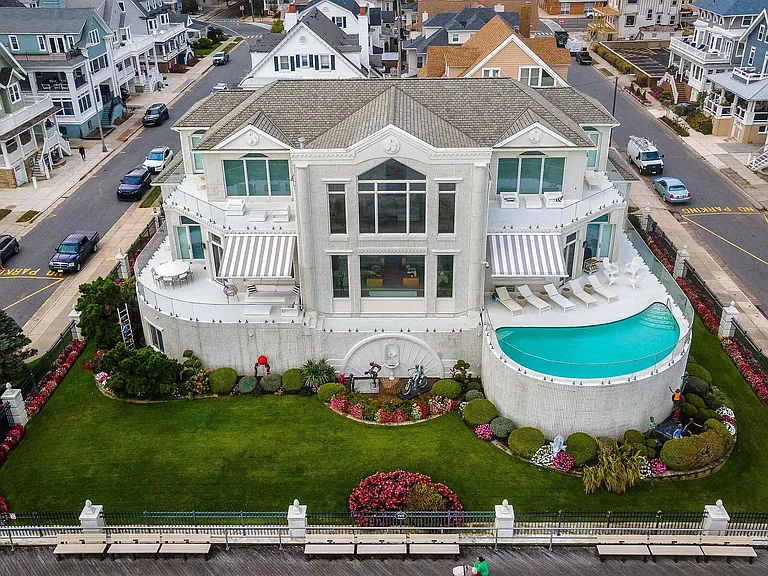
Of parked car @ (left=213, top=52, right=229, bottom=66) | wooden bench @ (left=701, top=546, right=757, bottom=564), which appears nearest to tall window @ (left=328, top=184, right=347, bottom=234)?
wooden bench @ (left=701, top=546, right=757, bottom=564)

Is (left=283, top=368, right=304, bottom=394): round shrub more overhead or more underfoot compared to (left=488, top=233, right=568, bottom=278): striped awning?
more underfoot

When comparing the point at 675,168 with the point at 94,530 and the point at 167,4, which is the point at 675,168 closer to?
the point at 94,530

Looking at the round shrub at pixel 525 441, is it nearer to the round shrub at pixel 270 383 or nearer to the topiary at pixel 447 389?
the topiary at pixel 447 389

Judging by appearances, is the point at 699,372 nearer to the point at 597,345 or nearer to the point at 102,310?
the point at 597,345

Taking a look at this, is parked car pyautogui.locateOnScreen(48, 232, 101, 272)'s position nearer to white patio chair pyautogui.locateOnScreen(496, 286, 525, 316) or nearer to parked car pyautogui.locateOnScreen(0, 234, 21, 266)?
parked car pyautogui.locateOnScreen(0, 234, 21, 266)

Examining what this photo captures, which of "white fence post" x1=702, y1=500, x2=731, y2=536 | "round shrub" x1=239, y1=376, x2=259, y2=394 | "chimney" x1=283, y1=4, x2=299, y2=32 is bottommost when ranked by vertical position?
"round shrub" x1=239, y1=376, x2=259, y2=394

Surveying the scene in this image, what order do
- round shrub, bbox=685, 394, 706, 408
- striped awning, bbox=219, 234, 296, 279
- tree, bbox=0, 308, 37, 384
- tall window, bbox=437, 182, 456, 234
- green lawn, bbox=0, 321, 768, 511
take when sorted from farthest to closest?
striped awning, bbox=219, 234, 296, 279 < tree, bbox=0, 308, 37, 384 < round shrub, bbox=685, 394, 706, 408 < tall window, bbox=437, 182, 456, 234 < green lawn, bbox=0, 321, 768, 511
